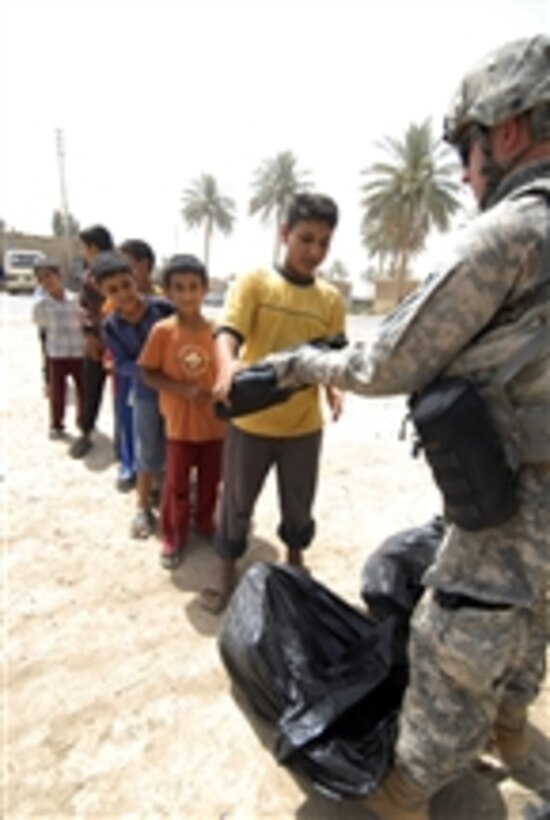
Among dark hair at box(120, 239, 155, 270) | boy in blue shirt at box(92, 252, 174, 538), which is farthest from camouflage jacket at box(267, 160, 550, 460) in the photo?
dark hair at box(120, 239, 155, 270)

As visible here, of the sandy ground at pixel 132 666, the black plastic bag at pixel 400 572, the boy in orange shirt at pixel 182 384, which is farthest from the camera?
the boy in orange shirt at pixel 182 384

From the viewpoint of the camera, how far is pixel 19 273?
74.0 feet

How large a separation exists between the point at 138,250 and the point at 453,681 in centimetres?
357

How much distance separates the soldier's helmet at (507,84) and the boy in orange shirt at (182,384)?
5.75 feet

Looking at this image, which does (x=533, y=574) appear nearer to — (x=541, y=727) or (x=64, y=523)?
(x=541, y=727)

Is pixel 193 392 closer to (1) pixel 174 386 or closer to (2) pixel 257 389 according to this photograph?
(1) pixel 174 386

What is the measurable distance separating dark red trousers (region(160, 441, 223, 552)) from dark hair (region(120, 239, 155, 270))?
1.74 meters

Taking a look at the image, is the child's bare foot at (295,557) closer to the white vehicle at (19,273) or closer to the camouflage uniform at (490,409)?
the camouflage uniform at (490,409)

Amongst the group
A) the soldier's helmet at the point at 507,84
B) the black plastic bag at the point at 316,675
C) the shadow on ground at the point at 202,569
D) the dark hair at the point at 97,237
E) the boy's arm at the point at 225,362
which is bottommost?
A: the shadow on ground at the point at 202,569

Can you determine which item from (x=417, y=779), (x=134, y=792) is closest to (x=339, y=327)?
(x=417, y=779)

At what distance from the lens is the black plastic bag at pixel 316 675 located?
156cm

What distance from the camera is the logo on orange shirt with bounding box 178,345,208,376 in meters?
2.84

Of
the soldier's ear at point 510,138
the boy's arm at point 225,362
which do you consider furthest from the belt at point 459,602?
the soldier's ear at point 510,138

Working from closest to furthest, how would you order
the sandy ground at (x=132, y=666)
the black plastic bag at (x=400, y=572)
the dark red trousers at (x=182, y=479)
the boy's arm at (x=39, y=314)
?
1. the sandy ground at (x=132, y=666)
2. the black plastic bag at (x=400, y=572)
3. the dark red trousers at (x=182, y=479)
4. the boy's arm at (x=39, y=314)
